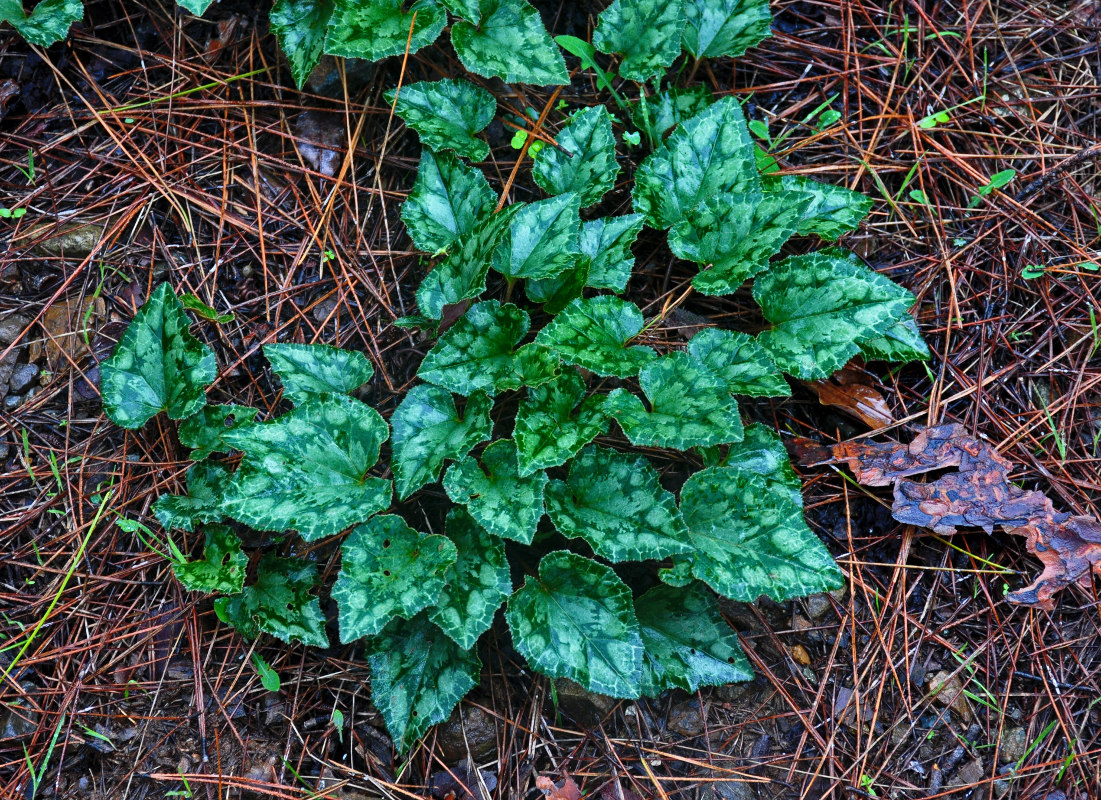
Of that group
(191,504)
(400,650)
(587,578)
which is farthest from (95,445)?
(587,578)

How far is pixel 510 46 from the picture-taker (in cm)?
236

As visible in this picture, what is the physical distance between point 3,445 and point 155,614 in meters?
0.67

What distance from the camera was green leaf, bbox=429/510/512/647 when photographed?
6.42ft

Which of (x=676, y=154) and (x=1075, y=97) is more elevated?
(x=1075, y=97)

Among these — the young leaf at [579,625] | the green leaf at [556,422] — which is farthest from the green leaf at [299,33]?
the young leaf at [579,625]

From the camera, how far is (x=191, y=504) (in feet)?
7.00

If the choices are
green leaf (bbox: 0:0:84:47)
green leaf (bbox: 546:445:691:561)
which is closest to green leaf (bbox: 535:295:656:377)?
green leaf (bbox: 546:445:691:561)

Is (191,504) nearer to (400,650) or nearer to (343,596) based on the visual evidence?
(343,596)

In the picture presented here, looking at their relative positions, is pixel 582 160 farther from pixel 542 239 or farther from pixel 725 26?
pixel 725 26

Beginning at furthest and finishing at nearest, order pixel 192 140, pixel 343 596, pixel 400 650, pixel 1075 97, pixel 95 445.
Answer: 1. pixel 1075 97
2. pixel 192 140
3. pixel 95 445
4. pixel 400 650
5. pixel 343 596

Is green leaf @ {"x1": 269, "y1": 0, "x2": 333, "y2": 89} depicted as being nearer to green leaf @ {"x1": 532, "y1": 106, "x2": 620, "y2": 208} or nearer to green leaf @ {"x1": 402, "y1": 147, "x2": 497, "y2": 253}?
green leaf @ {"x1": 402, "y1": 147, "x2": 497, "y2": 253}

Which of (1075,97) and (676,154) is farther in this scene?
(1075,97)

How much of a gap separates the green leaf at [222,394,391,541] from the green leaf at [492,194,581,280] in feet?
1.98

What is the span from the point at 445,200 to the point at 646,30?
87cm
